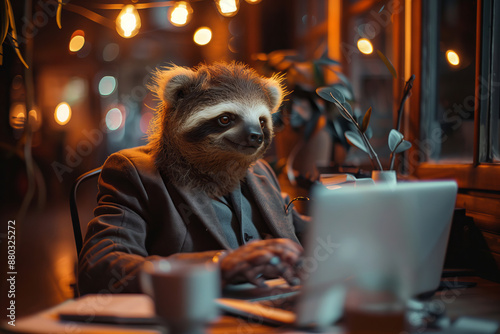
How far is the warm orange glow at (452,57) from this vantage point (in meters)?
1.78

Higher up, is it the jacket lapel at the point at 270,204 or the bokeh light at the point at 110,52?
the bokeh light at the point at 110,52

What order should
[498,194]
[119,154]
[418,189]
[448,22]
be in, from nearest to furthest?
[418,189] < [119,154] < [498,194] < [448,22]

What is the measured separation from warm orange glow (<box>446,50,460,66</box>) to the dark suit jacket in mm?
1126

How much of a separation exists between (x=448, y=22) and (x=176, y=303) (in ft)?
6.26

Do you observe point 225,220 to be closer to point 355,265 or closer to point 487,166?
point 355,265

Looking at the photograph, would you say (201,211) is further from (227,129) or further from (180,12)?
(180,12)

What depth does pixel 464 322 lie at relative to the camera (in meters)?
0.74

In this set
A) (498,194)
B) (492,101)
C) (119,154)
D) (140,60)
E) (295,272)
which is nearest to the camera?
(295,272)

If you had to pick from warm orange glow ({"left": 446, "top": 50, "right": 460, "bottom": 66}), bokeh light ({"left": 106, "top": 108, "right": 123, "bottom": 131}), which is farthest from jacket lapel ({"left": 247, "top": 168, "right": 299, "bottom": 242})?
bokeh light ({"left": 106, "top": 108, "right": 123, "bottom": 131})

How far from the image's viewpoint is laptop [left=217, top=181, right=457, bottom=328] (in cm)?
61

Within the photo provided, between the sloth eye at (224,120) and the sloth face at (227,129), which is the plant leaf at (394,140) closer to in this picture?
the sloth face at (227,129)

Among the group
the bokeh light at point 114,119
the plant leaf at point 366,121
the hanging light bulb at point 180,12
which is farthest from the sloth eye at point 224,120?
the bokeh light at point 114,119

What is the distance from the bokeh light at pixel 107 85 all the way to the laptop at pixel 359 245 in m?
6.86

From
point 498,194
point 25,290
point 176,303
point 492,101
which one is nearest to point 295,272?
point 176,303
